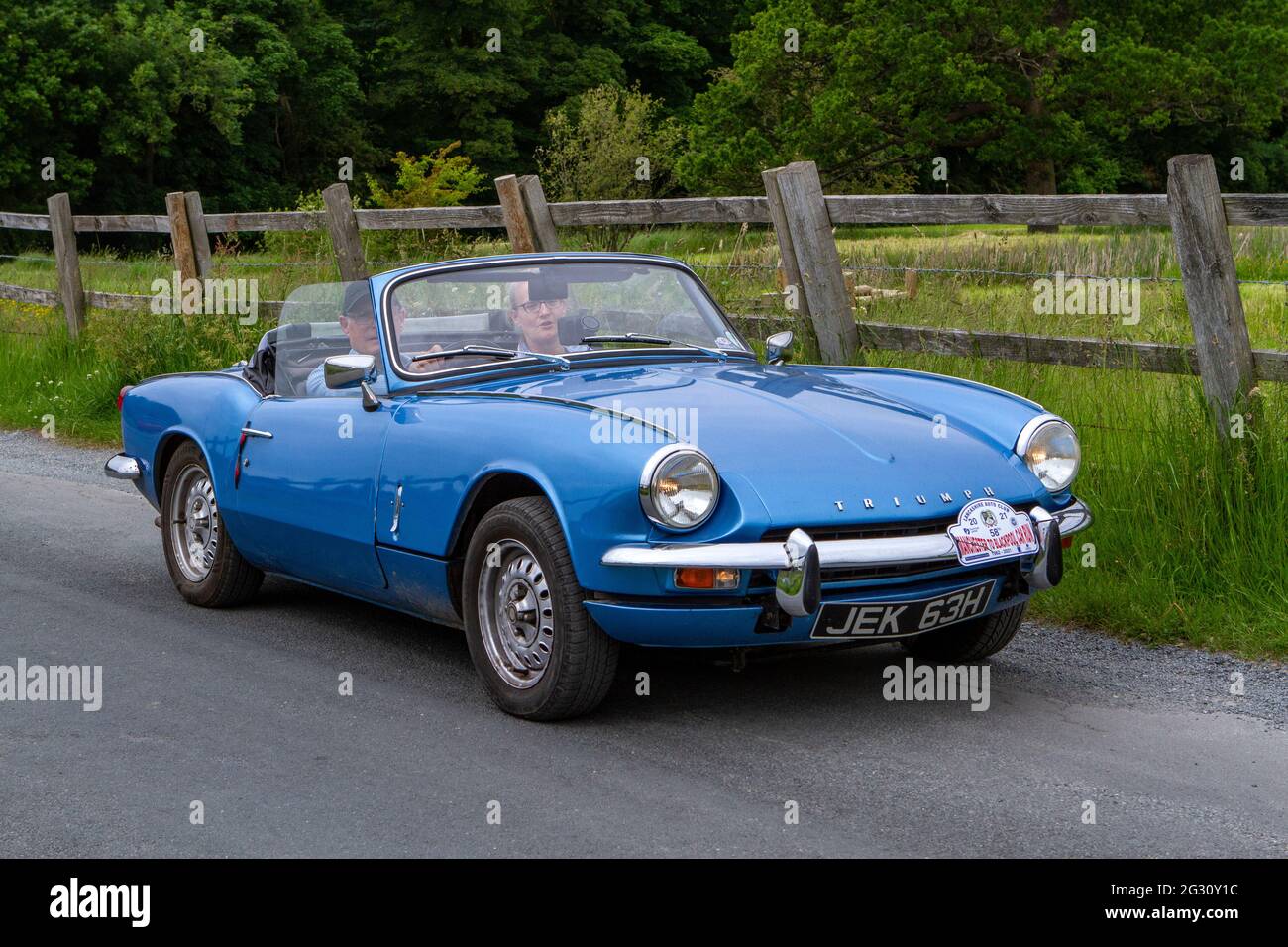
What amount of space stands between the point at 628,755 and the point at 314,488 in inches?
72.6

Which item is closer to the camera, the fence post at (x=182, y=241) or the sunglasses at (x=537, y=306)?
the sunglasses at (x=537, y=306)

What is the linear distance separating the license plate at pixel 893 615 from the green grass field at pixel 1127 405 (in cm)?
146

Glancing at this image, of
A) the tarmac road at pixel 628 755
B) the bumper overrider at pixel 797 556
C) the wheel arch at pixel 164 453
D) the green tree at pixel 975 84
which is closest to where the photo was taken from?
the tarmac road at pixel 628 755

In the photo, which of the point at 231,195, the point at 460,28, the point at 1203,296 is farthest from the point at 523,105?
the point at 1203,296

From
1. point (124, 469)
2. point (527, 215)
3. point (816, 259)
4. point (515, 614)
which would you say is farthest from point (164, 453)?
point (527, 215)

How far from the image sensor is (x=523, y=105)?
2279 inches

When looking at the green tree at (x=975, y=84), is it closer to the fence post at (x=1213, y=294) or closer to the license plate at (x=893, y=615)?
the fence post at (x=1213, y=294)

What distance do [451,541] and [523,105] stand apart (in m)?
54.7

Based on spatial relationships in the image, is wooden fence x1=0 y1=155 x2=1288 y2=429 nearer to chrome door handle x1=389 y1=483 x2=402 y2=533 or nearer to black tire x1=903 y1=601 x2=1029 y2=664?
black tire x1=903 y1=601 x2=1029 y2=664

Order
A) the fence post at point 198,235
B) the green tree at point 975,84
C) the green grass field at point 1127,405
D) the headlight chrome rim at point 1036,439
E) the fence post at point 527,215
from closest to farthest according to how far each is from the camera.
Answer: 1. the headlight chrome rim at point 1036,439
2. the green grass field at point 1127,405
3. the fence post at point 527,215
4. the fence post at point 198,235
5. the green tree at point 975,84

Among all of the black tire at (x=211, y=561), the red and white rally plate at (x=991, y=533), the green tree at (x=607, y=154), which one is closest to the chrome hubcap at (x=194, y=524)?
the black tire at (x=211, y=561)

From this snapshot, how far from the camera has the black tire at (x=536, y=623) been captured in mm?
4621

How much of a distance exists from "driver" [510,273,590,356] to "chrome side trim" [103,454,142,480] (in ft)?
7.19
